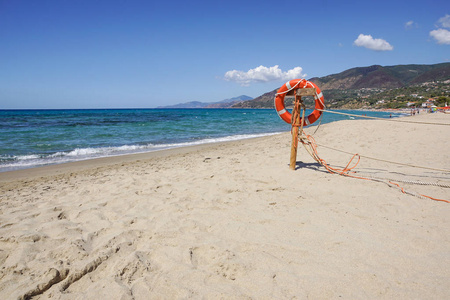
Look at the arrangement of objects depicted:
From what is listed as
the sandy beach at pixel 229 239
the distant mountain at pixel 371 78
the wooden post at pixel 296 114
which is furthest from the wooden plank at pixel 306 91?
the distant mountain at pixel 371 78

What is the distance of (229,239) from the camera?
7.38 ft

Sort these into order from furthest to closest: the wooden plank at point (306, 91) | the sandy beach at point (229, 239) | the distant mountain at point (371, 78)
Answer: the distant mountain at point (371, 78), the wooden plank at point (306, 91), the sandy beach at point (229, 239)

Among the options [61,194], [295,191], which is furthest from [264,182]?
[61,194]

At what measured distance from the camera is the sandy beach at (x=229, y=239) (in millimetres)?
1669

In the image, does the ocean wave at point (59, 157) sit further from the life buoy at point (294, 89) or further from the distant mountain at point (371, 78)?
the distant mountain at point (371, 78)

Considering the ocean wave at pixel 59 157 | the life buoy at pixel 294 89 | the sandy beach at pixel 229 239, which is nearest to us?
the sandy beach at pixel 229 239

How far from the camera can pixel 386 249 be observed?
206 centimetres

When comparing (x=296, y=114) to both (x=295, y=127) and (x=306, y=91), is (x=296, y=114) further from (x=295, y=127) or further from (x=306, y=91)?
(x=306, y=91)

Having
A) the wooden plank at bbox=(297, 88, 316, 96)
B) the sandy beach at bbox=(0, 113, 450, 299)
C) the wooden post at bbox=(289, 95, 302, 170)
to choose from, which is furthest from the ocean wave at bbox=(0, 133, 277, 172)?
the wooden plank at bbox=(297, 88, 316, 96)

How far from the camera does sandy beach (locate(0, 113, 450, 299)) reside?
65.7 inches

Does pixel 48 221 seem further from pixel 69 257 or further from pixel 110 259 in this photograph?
pixel 110 259

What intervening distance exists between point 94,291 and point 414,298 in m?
2.11

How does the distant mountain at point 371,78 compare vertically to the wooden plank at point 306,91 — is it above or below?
above

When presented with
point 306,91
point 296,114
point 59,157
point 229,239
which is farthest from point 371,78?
point 229,239
